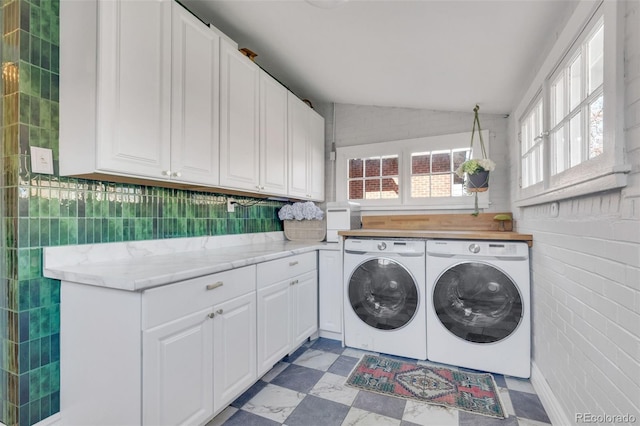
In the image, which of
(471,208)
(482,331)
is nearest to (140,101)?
(482,331)

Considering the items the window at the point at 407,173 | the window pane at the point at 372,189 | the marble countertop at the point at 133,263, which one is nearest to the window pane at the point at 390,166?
the window at the point at 407,173

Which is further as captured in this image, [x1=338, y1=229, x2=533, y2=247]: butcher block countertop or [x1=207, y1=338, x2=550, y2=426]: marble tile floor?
[x1=338, y1=229, x2=533, y2=247]: butcher block countertop

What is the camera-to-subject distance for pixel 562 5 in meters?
1.41

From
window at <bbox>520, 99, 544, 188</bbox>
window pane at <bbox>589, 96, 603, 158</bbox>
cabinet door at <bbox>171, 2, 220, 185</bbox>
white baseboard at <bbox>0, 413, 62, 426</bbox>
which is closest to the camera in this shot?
window pane at <bbox>589, 96, 603, 158</bbox>

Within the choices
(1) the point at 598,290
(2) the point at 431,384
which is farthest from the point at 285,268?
(1) the point at 598,290

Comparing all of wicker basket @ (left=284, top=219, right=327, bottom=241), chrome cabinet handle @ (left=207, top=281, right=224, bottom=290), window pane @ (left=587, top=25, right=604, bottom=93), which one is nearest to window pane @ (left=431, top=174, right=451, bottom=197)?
wicker basket @ (left=284, top=219, right=327, bottom=241)

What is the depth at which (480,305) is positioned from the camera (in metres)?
2.13

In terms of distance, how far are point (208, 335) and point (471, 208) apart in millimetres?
2475

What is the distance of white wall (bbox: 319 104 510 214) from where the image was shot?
9.08ft

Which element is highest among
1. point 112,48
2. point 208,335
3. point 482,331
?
point 112,48

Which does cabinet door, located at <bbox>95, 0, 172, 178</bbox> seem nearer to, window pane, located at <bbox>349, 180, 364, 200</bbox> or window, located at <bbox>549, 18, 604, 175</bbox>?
window, located at <bbox>549, 18, 604, 175</bbox>

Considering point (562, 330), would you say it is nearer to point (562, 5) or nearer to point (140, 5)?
point (562, 5)

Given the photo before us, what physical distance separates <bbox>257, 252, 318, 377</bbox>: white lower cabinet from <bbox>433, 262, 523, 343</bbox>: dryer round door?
980 mm

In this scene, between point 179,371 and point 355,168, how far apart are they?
261cm
